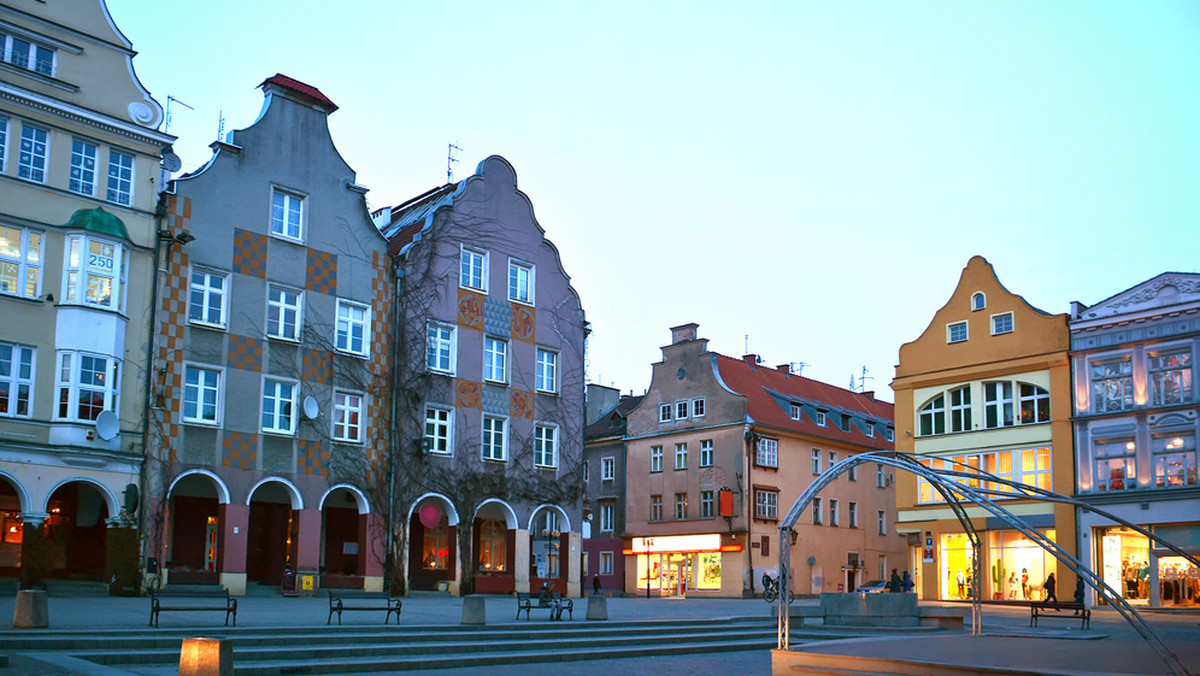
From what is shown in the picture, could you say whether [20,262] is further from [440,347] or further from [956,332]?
[956,332]

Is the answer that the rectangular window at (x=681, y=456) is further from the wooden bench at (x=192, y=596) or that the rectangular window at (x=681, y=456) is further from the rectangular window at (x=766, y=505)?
the wooden bench at (x=192, y=596)

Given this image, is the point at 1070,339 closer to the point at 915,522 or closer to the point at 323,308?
the point at 915,522

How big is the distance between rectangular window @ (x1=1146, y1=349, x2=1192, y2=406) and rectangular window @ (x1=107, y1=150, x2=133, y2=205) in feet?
110

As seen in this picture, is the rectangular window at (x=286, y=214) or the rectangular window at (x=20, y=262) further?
the rectangular window at (x=286, y=214)

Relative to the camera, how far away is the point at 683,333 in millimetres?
58688

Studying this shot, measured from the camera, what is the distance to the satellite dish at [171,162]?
3130cm

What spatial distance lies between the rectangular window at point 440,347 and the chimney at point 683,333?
22.5 metres

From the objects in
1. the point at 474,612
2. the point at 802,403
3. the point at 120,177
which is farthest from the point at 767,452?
the point at 474,612

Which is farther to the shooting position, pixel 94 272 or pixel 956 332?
pixel 956 332

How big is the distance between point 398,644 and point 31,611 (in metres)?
5.81

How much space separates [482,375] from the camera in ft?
127

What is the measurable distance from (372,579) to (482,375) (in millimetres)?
7934

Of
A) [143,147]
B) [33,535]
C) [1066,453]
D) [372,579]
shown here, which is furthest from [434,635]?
[1066,453]

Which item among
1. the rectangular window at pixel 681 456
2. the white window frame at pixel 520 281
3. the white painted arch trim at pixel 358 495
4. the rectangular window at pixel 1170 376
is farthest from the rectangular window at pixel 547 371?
the rectangular window at pixel 1170 376
